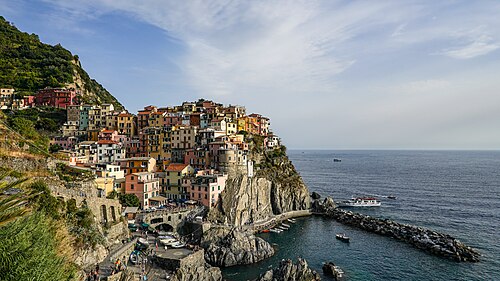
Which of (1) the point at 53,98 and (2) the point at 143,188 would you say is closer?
(2) the point at 143,188

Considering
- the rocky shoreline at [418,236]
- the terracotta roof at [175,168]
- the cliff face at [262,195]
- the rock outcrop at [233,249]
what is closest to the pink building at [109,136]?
the terracotta roof at [175,168]

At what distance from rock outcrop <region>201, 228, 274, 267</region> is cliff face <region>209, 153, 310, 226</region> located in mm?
9214

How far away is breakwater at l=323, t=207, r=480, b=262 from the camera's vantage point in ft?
142

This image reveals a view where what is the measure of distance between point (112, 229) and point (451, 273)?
40.0m

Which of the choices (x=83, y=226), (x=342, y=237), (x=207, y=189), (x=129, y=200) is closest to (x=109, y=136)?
(x=129, y=200)

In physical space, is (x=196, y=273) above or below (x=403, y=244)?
above

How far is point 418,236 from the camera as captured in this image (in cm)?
5012

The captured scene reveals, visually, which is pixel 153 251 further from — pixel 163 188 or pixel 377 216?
pixel 377 216

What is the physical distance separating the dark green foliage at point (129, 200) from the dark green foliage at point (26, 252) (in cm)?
4088

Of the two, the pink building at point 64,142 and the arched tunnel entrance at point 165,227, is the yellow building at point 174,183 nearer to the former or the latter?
the arched tunnel entrance at point 165,227

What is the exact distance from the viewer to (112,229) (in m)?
35.7

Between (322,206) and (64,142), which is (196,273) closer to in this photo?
(322,206)

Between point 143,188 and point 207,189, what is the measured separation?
416 inches

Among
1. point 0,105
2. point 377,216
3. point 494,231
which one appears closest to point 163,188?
point 377,216
